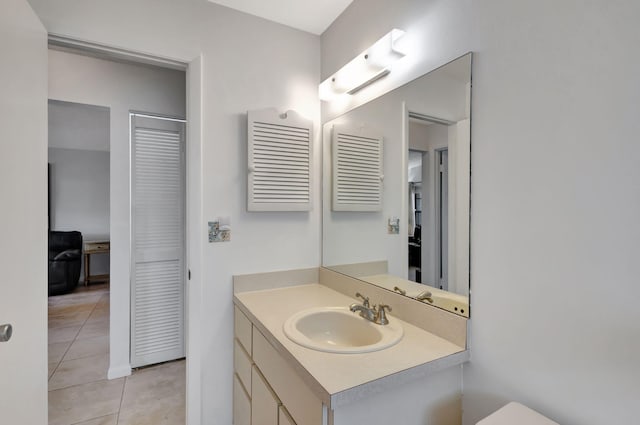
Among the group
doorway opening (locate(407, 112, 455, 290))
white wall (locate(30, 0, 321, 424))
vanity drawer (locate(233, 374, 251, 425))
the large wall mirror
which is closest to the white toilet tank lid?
the large wall mirror

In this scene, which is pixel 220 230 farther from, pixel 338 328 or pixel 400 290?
pixel 400 290

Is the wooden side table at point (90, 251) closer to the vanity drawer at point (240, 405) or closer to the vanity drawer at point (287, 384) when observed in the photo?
the vanity drawer at point (240, 405)

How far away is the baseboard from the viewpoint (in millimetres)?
2342

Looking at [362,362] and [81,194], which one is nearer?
[362,362]

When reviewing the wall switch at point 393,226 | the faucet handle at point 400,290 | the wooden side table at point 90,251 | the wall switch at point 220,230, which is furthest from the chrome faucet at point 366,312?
the wooden side table at point 90,251

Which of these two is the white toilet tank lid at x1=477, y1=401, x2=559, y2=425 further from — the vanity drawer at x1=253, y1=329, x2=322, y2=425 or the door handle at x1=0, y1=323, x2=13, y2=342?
the door handle at x1=0, y1=323, x2=13, y2=342

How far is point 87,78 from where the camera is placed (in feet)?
7.50

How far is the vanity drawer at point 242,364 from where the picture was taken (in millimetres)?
1504

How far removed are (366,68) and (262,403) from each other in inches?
63.4

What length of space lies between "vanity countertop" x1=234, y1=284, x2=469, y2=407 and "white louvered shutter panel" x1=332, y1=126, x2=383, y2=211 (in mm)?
645

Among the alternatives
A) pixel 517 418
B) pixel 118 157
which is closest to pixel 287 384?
pixel 517 418

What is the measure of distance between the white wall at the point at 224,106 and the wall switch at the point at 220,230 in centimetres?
3

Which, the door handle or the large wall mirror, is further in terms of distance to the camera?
the large wall mirror

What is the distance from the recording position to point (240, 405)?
5.32ft
